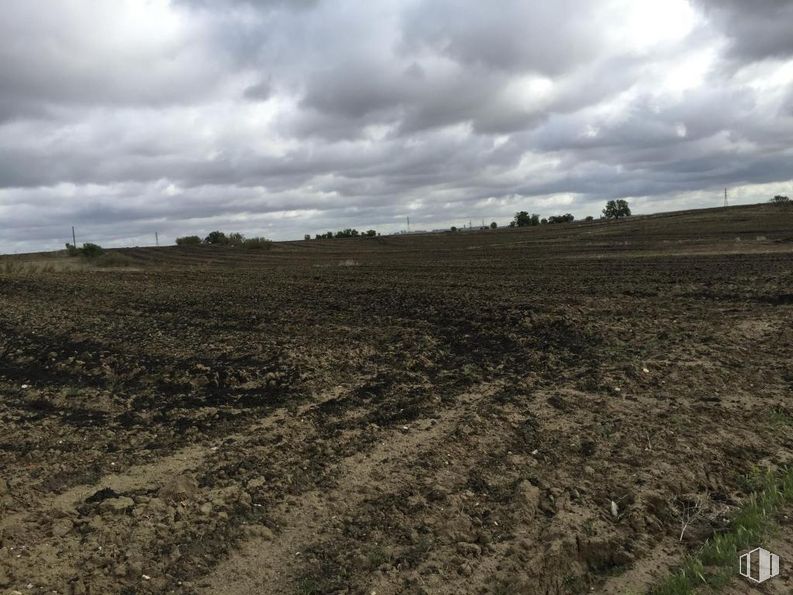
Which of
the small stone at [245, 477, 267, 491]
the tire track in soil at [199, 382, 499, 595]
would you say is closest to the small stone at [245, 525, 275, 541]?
the tire track in soil at [199, 382, 499, 595]

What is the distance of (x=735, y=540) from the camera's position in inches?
143

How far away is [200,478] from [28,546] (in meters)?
1.27

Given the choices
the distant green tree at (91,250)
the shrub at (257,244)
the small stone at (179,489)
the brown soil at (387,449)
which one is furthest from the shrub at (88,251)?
the small stone at (179,489)

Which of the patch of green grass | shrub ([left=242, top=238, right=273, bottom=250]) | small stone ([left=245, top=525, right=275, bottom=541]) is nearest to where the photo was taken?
the patch of green grass

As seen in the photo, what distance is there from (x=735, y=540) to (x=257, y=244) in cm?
6468

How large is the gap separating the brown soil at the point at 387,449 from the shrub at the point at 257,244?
54018 mm

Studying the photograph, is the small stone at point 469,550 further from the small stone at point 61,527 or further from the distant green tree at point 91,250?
the distant green tree at point 91,250

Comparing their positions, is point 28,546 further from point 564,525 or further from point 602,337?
point 602,337

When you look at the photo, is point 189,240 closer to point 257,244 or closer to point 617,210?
point 257,244

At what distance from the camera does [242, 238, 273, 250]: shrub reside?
64.4 m

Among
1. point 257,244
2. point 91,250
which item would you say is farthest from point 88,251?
point 257,244

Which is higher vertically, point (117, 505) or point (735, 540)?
point (117, 505)

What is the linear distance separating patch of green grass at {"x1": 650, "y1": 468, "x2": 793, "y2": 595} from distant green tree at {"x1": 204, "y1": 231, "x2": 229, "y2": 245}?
78.2 meters

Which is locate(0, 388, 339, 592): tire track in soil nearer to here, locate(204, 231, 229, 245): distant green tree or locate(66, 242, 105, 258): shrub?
locate(66, 242, 105, 258): shrub
